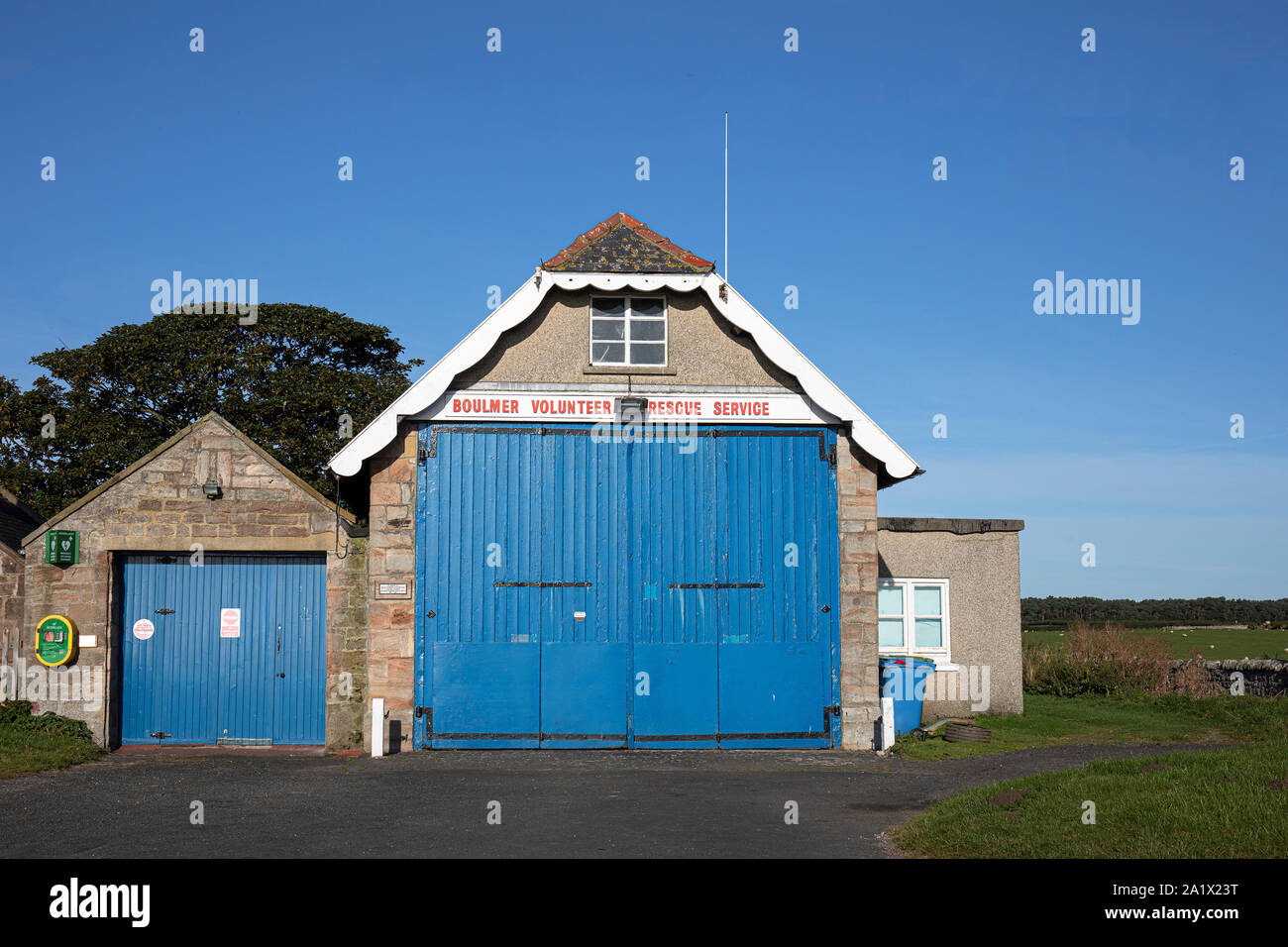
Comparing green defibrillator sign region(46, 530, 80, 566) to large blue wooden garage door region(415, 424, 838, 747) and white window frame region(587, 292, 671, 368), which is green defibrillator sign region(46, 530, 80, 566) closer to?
large blue wooden garage door region(415, 424, 838, 747)

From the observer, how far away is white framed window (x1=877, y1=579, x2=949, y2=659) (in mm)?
18066

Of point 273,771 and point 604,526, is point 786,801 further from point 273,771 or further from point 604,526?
point 273,771

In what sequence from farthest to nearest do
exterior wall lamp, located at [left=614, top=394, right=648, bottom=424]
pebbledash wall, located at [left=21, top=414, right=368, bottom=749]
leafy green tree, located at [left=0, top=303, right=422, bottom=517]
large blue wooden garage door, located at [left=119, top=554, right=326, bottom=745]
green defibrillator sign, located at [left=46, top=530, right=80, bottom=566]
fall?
1. leafy green tree, located at [left=0, top=303, right=422, bottom=517]
2. large blue wooden garage door, located at [left=119, top=554, right=326, bottom=745]
3. pebbledash wall, located at [left=21, top=414, right=368, bottom=749]
4. green defibrillator sign, located at [left=46, top=530, right=80, bottom=566]
5. exterior wall lamp, located at [left=614, top=394, right=648, bottom=424]

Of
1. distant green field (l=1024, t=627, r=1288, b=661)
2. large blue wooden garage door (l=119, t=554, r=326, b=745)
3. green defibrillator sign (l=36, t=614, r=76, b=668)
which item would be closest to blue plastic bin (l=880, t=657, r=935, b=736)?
large blue wooden garage door (l=119, t=554, r=326, b=745)

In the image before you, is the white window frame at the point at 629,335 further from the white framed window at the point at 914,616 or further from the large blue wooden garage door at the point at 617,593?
the white framed window at the point at 914,616

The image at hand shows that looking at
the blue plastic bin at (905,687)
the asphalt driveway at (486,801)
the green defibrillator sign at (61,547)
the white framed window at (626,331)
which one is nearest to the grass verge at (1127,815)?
the asphalt driveway at (486,801)

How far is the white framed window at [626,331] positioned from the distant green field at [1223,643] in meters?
14.1

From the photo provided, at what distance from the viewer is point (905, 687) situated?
15.7 m

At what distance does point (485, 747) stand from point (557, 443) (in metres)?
3.93

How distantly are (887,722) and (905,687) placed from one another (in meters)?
1.62

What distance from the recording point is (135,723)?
49.7 ft

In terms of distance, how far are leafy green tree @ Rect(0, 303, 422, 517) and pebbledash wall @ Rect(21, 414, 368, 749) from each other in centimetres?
1376

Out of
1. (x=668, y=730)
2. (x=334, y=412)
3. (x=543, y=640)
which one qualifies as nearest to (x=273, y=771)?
(x=543, y=640)
